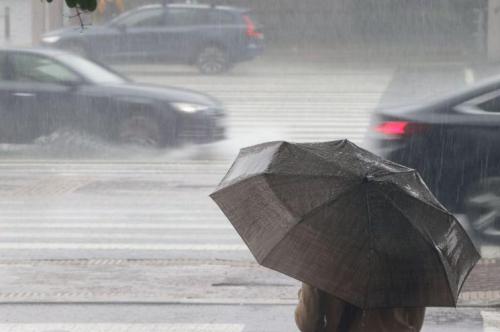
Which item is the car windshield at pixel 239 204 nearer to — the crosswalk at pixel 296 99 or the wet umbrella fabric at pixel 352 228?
the wet umbrella fabric at pixel 352 228

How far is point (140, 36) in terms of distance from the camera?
Result: 108 ft

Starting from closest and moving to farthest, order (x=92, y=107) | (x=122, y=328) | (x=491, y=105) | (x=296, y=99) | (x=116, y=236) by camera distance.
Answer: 1. (x=122, y=328)
2. (x=491, y=105)
3. (x=116, y=236)
4. (x=92, y=107)
5. (x=296, y=99)

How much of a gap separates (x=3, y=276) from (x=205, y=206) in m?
4.06

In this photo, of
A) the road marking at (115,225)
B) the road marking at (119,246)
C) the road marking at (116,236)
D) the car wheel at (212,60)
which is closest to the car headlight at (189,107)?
the road marking at (115,225)

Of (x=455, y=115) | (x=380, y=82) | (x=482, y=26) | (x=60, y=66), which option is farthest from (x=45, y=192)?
(x=482, y=26)

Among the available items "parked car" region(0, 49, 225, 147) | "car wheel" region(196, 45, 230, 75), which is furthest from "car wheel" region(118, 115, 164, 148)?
"car wheel" region(196, 45, 230, 75)

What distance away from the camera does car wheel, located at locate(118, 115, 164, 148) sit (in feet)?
56.9

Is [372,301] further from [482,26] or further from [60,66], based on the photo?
[482,26]

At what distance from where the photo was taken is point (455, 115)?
1042 cm

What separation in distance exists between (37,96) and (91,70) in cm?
92

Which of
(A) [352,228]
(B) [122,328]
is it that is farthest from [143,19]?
(A) [352,228]

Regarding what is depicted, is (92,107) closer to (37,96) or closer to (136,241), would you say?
(37,96)

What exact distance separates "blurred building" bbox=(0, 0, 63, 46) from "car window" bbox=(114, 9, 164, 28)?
825 centimetres

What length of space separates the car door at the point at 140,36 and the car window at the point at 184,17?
0.93 feet
